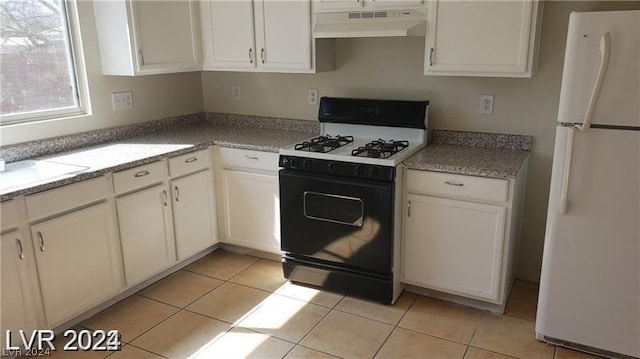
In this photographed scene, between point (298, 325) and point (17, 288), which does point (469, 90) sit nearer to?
point (298, 325)

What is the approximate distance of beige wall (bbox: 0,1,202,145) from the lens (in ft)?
9.43

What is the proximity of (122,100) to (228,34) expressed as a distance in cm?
84

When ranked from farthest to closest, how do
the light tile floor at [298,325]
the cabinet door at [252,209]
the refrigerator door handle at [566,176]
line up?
the cabinet door at [252,209], the light tile floor at [298,325], the refrigerator door handle at [566,176]

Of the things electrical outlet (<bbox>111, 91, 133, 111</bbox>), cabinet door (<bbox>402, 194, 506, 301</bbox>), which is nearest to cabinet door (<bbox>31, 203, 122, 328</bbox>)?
electrical outlet (<bbox>111, 91, 133, 111</bbox>)

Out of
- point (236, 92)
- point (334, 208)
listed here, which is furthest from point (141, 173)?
point (236, 92)

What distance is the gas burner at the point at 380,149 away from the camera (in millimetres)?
2724

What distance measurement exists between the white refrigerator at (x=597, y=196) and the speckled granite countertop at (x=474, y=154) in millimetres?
354

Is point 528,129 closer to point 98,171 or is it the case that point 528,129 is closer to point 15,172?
point 98,171

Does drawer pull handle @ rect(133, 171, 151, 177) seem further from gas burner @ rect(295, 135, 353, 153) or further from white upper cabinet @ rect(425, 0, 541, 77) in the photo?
white upper cabinet @ rect(425, 0, 541, 77)

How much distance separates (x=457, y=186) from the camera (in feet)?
8.55

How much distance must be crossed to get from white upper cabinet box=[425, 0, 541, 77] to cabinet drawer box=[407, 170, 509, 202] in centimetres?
58

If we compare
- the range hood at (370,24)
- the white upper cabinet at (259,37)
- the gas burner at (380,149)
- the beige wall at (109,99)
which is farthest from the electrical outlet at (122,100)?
the gas burner at (380,149)

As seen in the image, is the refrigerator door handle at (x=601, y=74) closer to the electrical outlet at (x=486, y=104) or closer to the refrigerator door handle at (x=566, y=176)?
the refrigerator door handle at (x=566, y=176)

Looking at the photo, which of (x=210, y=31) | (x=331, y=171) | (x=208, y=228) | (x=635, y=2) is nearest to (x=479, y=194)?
(x=331, y=171)
